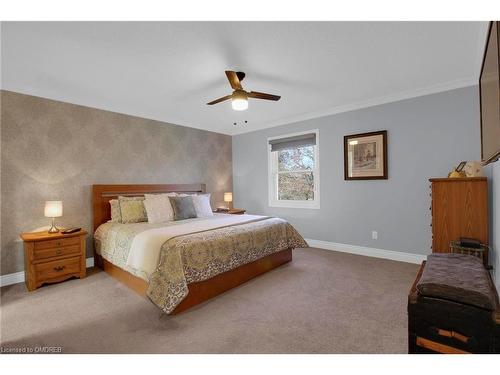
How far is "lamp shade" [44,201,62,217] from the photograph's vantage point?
3.05 m

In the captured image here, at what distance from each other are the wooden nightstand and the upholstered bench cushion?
360 cm

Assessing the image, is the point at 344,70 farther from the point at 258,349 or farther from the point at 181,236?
the point at 258,349

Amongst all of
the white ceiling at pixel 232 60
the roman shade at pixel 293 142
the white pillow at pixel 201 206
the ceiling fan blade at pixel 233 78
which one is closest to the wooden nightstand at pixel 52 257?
the white pillow at pixel 201 206

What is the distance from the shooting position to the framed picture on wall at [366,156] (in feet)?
12.5

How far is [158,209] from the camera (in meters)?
3.63

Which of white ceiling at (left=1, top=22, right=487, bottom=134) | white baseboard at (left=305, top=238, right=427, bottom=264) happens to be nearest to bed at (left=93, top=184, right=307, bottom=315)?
white baseboard at (left=305, top=238, right=427, bottom=264)

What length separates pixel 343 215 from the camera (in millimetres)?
4277

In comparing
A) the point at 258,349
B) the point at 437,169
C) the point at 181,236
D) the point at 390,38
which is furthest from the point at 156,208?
the point at 437,169

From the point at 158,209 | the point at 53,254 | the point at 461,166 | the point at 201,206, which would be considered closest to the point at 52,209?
the point at 53,254

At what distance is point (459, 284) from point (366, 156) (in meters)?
2.81

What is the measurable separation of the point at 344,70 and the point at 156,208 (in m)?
2.99

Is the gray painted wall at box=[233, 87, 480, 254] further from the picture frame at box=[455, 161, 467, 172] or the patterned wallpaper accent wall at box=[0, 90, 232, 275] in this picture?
the patterned wallpaper accent wall at box=[0, 90, 232, 275]

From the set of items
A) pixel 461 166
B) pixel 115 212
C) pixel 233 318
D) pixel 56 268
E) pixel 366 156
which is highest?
pixel 366 156

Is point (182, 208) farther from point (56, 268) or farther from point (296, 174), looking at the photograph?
point (296, 174)
